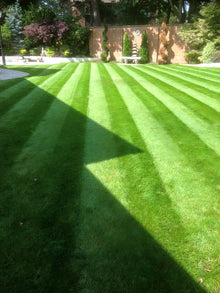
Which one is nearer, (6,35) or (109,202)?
(109,202)

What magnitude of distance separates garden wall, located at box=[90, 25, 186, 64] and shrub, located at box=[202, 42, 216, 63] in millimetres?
4319

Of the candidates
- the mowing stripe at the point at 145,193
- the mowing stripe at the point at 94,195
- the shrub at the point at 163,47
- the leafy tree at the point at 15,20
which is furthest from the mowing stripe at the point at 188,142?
the leafy tree at the point at 15,20

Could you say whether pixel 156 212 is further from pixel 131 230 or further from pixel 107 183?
pixel 107 183

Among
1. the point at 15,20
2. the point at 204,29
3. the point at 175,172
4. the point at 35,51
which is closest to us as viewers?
the point at 175,172

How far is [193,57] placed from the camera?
2372 centimetres

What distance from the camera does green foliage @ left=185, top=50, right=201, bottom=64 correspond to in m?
22.7

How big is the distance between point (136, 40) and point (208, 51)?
9476 mm

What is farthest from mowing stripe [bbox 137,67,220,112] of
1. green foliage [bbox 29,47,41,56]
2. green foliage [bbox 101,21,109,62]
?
green foliage [bbox 29,47,41,56]

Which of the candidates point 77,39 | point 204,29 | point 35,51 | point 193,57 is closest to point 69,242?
point 204,29

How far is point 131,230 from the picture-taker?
2.46 metres

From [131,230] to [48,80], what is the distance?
965cm

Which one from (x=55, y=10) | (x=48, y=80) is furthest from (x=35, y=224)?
(x=55, y=10)

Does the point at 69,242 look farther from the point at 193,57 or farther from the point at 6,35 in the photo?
the point at 6,35

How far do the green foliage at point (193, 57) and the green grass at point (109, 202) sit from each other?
775 inches
